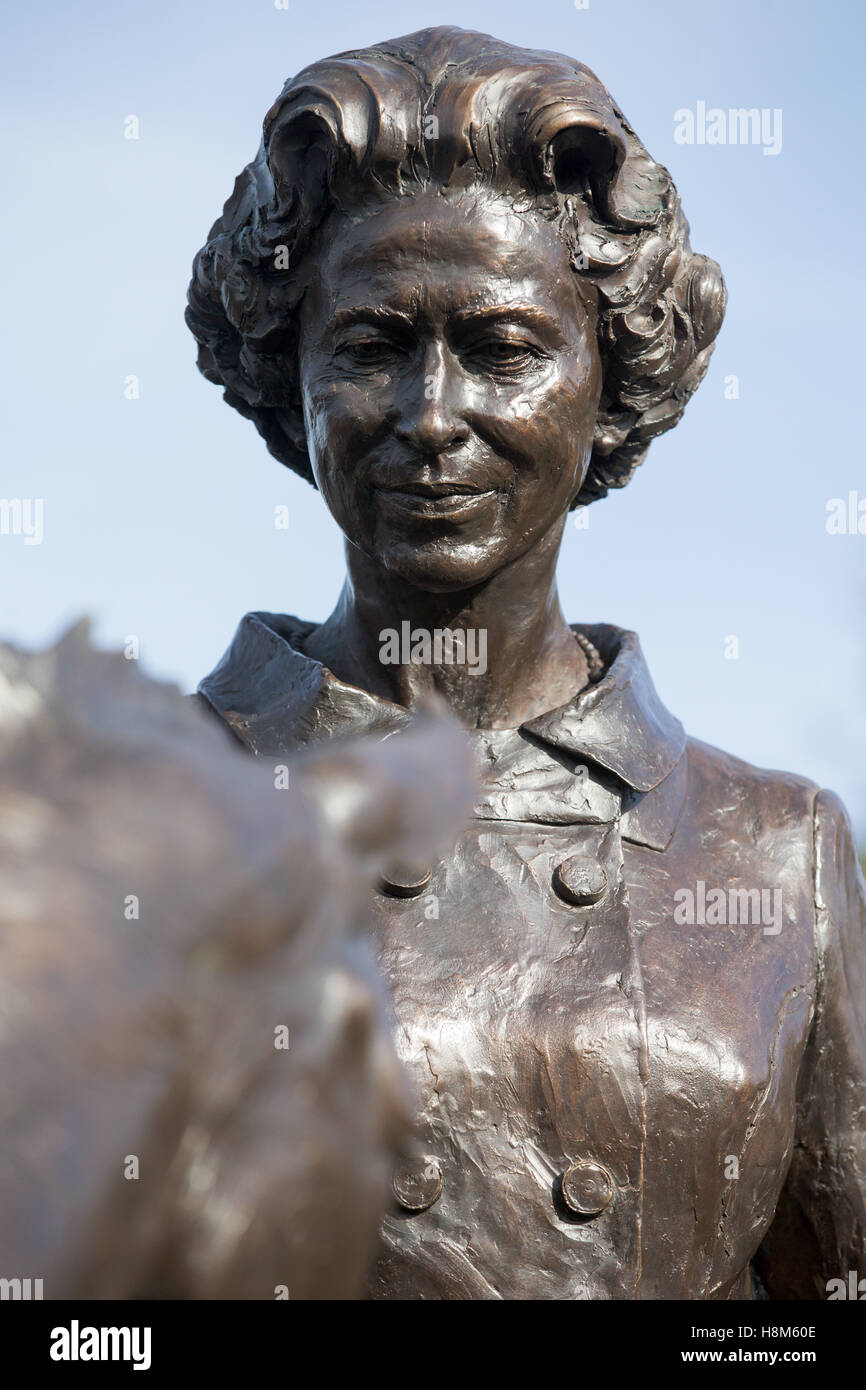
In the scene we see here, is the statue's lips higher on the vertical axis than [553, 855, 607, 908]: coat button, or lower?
higher

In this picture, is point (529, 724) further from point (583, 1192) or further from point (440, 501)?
point (583, 1192)

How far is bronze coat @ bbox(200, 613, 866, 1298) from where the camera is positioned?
324 centimetres

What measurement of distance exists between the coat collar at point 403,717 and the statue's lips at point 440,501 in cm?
38

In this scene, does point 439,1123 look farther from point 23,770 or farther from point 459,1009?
point 23,770

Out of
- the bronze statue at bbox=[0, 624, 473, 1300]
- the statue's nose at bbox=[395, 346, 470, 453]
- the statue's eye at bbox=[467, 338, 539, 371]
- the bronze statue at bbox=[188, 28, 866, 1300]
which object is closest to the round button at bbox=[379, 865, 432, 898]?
the bronze statue at bbox=[188, 28, 866, 1300]

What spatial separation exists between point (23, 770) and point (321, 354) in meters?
2.51

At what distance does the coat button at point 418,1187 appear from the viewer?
10.4 ft

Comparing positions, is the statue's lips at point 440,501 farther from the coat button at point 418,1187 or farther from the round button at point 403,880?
the coat button at point 418,1187

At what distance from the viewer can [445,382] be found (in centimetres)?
342

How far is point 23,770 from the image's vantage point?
46.3 inches

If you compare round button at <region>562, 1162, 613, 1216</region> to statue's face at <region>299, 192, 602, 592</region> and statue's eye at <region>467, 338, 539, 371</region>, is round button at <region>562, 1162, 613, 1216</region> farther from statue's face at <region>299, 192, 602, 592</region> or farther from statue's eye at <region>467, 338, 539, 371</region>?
statue's eye at <region>467, 338, 539, 371</region>

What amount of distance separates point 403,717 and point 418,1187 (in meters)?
0.91

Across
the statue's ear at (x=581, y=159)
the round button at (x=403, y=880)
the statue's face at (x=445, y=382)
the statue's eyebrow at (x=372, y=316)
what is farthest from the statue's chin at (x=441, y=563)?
the statue's ear at (x=581, y=159)

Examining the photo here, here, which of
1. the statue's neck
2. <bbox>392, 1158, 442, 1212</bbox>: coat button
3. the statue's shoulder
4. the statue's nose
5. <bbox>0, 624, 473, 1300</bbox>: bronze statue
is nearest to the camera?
<bbox>0, 624, 473, 1300</bbox>: bronze statue
